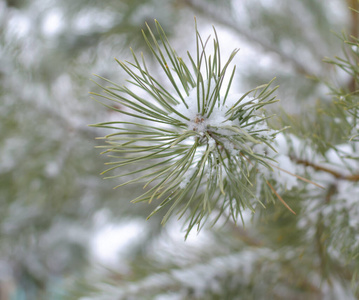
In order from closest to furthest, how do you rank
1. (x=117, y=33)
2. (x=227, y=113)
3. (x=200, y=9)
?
(x=227, y=113) < (x=117, y=33) < (x=200, y=9)

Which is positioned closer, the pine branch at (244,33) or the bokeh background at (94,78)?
the bokeh background at (94,78)

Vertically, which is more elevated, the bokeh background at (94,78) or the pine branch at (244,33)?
the pine branch at (244,33)

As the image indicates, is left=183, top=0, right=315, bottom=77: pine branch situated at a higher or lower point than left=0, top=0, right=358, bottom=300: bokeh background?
higher

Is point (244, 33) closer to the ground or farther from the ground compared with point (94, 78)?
farther from the ground

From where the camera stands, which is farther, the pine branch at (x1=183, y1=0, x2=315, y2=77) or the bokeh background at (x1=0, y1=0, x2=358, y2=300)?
the pine branch at (x1=183, y1=0, x2=315, y2=77)

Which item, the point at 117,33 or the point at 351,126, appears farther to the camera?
the point at 117,33

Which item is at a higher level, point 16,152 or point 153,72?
point 153,72

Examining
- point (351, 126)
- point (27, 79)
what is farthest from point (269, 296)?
point (27, 79)

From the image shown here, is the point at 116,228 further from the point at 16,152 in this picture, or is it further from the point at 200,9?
the point at 200,9
